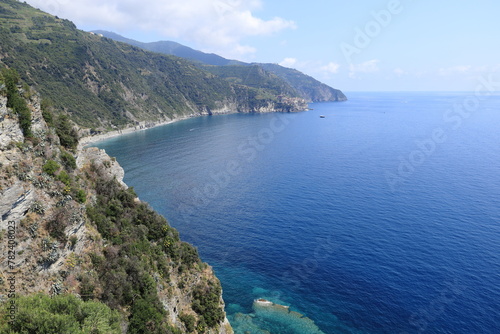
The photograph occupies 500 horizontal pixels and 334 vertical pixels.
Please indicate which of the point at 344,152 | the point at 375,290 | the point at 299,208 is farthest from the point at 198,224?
the point at 344,152

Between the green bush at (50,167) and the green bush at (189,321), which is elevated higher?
the green bush at (50,167)

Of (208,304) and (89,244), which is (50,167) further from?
(208,304)

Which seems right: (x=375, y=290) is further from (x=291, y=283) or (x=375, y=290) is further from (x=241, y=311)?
(x=241, y=311)

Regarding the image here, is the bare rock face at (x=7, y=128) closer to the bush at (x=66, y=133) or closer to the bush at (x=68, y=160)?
the bush at (x=68, y=160)

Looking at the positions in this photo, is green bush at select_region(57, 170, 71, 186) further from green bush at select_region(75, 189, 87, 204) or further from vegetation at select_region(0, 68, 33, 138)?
vegetation at select_region(0, 68, 33, 138)

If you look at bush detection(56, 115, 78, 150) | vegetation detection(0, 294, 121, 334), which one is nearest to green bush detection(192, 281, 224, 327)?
vegetation detection(0, 294, 121, 334)

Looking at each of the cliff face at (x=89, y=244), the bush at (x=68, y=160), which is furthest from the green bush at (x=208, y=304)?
the bush at (x=68, y=160)

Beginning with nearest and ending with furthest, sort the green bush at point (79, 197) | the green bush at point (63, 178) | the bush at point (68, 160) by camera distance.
A: the green bush at point (63, 178) → the green bush at point (79, 197) → the bush at point (68, 160)
